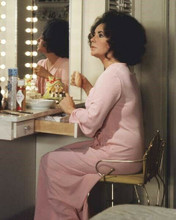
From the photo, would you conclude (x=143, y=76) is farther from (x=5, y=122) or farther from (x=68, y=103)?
(x=5, y=122)

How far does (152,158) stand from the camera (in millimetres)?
2934

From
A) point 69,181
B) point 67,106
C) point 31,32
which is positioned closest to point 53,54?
point 31,32

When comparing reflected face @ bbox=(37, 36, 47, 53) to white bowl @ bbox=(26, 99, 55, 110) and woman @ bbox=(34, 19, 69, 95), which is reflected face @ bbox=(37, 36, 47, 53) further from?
white bowl @ bbox=(26, 99, 55, 110)

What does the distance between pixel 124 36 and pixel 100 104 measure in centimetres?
55

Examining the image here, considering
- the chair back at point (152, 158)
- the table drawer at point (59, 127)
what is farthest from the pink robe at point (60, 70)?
the chair back at point (152, 158)

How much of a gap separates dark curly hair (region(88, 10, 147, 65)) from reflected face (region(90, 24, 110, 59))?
0.08ft

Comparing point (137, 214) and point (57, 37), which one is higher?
point (57, 37)

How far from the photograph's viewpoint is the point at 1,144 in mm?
3490

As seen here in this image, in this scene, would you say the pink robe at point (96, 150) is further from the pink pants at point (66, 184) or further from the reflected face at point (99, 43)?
the reflected face at point (99, 43)

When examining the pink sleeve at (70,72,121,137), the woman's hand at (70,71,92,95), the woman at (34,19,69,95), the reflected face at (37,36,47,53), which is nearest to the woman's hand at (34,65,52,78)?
the woman at (34,19,69,95)

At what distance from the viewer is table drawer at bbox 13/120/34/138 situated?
2.87 metres

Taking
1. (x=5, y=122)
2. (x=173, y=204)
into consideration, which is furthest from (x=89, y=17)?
(x=173, y=204)

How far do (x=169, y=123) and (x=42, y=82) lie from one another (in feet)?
3.02

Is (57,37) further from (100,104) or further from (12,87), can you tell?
(100,104)
